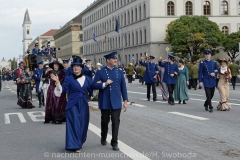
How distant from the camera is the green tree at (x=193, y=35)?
7419 centimetres

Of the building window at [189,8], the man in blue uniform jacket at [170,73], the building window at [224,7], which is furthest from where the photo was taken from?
the building window at [224,7]

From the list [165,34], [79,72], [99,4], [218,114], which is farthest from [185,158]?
[99,4]

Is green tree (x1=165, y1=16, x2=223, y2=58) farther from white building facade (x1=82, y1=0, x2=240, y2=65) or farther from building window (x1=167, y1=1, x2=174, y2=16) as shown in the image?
building window (x1=167, y1=1, x2=174, y2=16)

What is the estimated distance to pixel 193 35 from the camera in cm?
7506

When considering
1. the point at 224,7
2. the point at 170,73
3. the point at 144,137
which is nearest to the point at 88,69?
the point at 170,73

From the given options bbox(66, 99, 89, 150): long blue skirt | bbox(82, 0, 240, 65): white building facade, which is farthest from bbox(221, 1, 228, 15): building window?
bbox(66, 99, 89, 150): long blue skirt

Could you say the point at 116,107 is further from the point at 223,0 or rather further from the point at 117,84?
the point at 223,0

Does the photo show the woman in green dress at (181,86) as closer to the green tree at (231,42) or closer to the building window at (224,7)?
the green tree at (231,42)

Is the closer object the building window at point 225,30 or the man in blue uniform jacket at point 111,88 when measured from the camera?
the man in blue uniform jacket at point 111,88

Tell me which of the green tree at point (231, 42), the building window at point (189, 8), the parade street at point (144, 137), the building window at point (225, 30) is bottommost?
the parade street at point (144, 137)

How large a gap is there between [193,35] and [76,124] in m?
67.1

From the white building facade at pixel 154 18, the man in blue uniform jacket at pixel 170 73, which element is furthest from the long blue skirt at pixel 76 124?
the white building facade at pixel 154 18

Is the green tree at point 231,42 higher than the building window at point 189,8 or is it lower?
lower

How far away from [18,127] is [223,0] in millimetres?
71383
